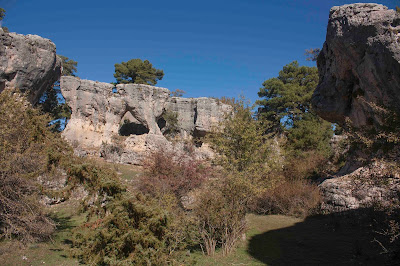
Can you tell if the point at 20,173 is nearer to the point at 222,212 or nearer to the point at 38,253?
the point at 38,253

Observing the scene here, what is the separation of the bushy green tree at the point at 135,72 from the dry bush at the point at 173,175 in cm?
2507

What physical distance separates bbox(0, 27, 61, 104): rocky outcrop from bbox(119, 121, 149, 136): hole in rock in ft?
34.8

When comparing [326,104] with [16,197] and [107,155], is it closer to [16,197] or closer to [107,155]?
[16,197]

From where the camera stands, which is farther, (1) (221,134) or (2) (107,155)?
(2) (107,155)

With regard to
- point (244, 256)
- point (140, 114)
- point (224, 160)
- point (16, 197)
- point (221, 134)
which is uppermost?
point (140, 114)

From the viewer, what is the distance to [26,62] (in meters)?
24.8

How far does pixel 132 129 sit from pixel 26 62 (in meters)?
14.4

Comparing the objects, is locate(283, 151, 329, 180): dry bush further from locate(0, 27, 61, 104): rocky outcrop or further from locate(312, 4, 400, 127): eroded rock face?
locate(0, 27, 61, 104): rocky outcrop

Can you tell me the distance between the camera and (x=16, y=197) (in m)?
9.66

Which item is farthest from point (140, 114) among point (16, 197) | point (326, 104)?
point (16, 197)

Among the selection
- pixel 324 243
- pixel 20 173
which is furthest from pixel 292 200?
pixel 20 173

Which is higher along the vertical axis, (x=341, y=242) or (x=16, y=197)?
(x=16, y=197)

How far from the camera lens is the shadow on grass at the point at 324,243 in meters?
9.16

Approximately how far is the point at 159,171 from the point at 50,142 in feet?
20.5
